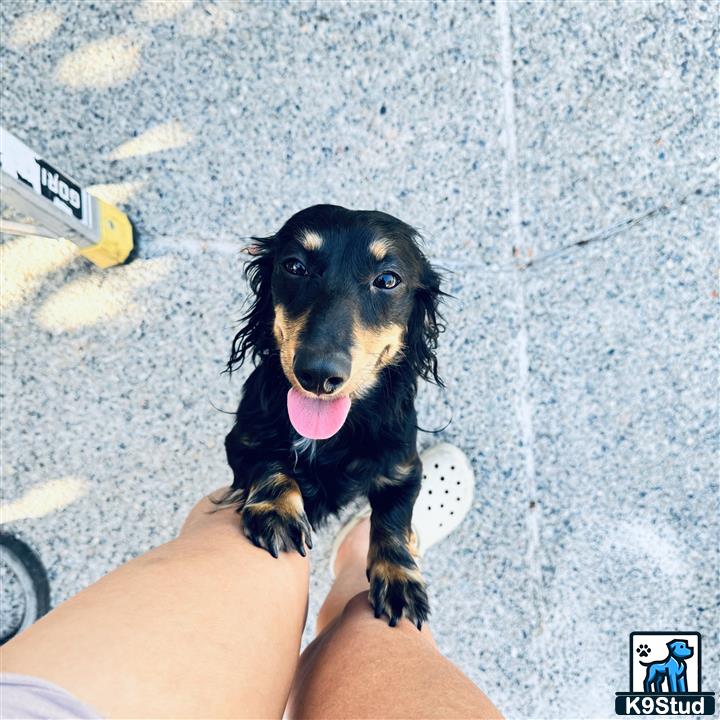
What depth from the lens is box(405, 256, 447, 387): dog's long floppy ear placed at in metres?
2.04

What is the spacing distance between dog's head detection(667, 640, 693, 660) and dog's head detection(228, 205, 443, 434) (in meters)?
1.72

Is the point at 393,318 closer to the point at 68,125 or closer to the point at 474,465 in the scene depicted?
the point at 474,465

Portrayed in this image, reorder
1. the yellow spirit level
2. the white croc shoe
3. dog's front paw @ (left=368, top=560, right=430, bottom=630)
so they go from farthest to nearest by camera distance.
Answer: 1. the white croc shoe
2. dog's front paw @ (left=368, top=560, right=430, bottom=630)
3. the yellow spirit level

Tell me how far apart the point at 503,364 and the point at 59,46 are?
2.22 meters

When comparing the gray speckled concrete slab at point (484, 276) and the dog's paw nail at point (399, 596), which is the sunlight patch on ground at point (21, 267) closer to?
the gray speckled concrete slab at point (484, 276)

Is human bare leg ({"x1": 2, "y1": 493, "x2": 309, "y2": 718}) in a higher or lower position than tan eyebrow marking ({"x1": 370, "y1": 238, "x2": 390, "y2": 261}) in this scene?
lower

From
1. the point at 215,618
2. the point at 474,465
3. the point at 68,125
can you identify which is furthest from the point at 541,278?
the point at 68,125

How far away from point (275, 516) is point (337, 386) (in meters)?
0.49

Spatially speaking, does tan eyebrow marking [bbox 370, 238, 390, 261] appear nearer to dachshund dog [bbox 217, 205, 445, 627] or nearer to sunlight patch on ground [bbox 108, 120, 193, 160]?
dachshund dog [bbox 217, 205, 445, 627]

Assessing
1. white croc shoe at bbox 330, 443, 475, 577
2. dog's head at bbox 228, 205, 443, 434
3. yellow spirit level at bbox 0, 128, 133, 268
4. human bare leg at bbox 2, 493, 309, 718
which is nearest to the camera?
human bare leg at bbox 2, 493, 309, 718

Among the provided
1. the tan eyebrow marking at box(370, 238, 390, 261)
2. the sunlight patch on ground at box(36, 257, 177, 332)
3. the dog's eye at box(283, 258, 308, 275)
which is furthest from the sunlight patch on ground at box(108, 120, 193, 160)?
the tan eyebrow marking at box(370, 238, 390, 261)

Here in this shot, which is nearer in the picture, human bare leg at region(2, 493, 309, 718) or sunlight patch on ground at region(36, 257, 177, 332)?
human bare leg at region(2, 493, 309, 718)

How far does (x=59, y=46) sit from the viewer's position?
8.38ft

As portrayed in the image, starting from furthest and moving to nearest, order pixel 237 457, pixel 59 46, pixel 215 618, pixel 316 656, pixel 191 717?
pixel 59 46
pixel 237 457
pixel 316 656
pixel 215 618
pixel 191 717
